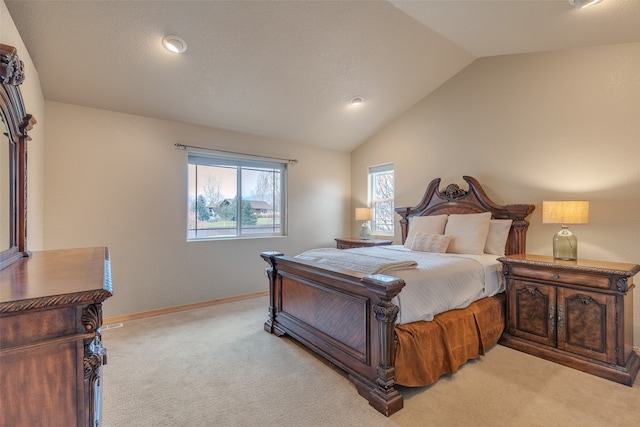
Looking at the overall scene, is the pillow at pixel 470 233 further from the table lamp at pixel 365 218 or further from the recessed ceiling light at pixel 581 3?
the recessed ceiling light at pixel 581 3

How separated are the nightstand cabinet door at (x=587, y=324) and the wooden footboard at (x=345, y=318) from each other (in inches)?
63.2

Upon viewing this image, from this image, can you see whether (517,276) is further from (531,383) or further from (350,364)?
(350,364)

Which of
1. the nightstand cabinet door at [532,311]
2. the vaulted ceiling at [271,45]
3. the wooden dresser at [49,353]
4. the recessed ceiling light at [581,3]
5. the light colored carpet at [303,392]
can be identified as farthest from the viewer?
the nightstand cabinet door at [532,311]

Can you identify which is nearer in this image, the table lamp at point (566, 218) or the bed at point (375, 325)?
the bed at point (375, 325)

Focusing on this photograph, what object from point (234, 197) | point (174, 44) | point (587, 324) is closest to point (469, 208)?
point (587, 324)

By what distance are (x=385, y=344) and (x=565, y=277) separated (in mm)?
1704

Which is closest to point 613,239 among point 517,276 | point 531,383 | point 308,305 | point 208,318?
point 517,276

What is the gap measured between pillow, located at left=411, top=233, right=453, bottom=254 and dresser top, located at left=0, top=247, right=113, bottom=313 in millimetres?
3004

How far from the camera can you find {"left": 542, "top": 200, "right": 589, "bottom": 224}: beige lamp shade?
8.39ft

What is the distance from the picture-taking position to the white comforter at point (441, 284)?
2.06 m

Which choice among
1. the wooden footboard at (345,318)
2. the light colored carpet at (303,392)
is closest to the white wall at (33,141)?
the light colored carpet at (303,392)

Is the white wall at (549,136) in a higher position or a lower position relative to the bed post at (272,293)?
higher

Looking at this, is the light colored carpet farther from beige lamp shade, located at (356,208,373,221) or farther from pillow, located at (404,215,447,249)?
beige lamp shade, located at (356,208,373,221)

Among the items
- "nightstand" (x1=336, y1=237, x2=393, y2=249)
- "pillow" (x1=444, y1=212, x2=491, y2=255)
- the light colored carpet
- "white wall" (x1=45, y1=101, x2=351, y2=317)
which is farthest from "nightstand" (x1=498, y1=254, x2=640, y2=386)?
"white wall" (x1=45, y1=101, x2=351, y2=317)
